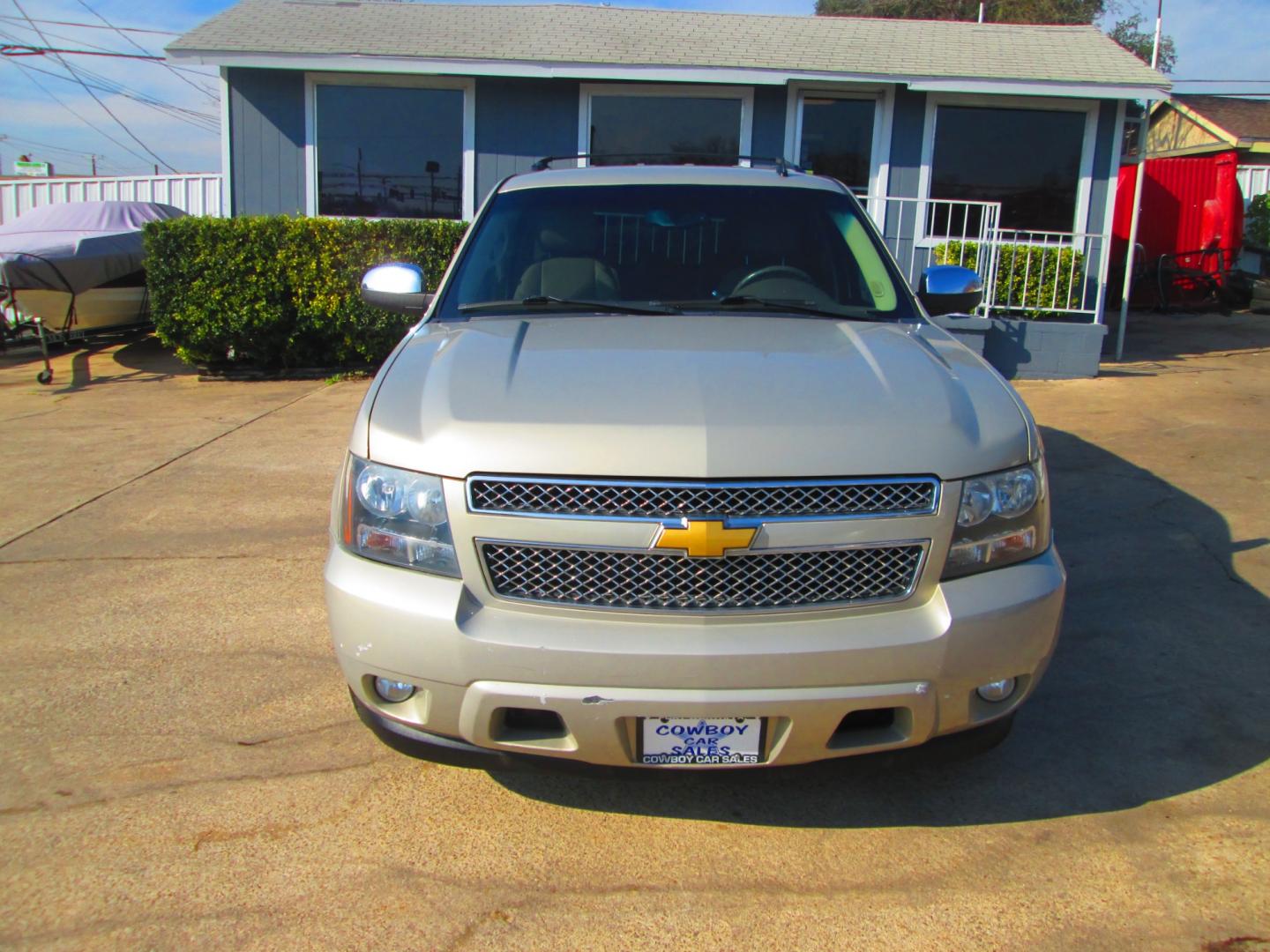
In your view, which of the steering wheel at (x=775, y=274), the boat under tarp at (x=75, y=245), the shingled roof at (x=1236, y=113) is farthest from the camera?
the shingled roof at (x=1236, y=113)

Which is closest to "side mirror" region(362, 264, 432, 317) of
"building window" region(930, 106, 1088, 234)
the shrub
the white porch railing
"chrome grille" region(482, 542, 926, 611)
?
"chrome grille" region(482, 542, 926, 611)

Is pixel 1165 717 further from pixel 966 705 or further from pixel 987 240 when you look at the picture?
pixel 987 240

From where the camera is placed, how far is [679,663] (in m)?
2.49

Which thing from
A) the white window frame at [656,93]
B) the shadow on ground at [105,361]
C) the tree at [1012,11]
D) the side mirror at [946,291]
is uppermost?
the tree at [1012,11]

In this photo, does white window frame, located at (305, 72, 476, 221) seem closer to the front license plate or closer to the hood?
the hood

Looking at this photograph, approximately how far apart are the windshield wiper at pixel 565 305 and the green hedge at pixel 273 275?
656cm

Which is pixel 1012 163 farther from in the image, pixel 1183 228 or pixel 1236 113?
pixel 1236 113

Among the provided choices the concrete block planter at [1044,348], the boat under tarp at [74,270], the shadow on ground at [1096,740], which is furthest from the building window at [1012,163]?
the boat under tarp at [74,270]

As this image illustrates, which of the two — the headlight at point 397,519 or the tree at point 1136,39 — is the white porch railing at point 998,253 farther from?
the tree at point 1136,39

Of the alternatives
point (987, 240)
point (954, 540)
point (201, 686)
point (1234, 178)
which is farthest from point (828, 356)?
point (1234, 178)

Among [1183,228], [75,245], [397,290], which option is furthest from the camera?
[1183,228]

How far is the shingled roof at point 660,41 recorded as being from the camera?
1166 centimetres

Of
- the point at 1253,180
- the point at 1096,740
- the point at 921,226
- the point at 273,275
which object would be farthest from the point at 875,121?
the point at 1253,180

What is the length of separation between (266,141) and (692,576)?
452 inches
